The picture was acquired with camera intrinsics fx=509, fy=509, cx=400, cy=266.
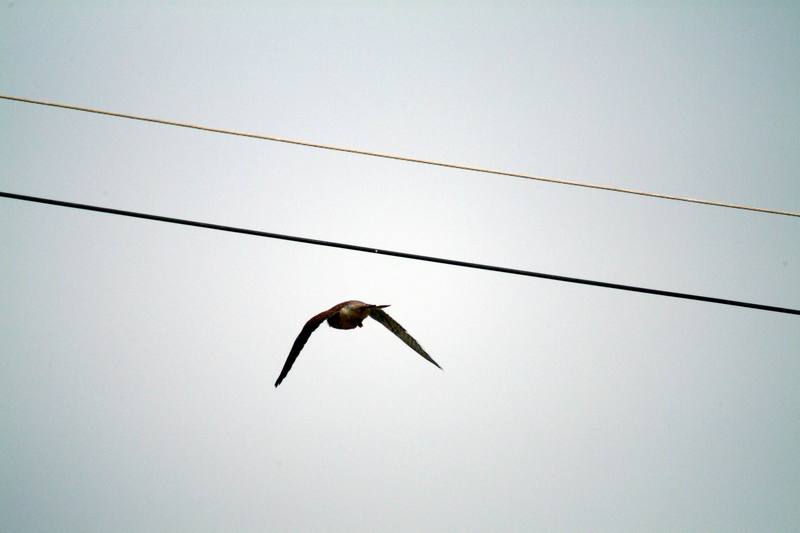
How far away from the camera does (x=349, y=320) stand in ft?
14.9

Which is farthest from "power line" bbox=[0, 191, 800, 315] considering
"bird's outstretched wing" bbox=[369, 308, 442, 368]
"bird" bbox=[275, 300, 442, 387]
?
"bird's outstretched wing" bbox=[369, 308, 442, 368]

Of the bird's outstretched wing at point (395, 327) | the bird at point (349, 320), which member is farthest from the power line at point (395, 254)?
the bird's outstretched wing at point (395, 327)

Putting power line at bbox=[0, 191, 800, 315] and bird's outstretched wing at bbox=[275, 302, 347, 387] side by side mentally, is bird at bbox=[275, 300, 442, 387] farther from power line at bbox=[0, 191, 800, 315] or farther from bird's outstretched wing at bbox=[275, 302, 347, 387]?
power line at bbox=[0, 191, 800, 315]

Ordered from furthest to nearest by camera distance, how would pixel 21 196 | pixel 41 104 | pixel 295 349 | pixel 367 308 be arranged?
pixel 295 349 < pixel 367 308 < pixel 41 104 < pixel 21 196

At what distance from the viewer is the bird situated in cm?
440

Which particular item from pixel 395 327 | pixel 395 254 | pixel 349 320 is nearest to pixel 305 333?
pixel 349 320

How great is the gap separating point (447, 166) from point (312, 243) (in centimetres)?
119

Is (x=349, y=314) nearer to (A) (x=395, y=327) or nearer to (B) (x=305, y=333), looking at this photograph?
(B) (x=305, y=333)

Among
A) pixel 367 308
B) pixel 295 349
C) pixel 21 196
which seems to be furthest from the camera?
pixel 295 349

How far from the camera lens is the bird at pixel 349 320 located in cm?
440

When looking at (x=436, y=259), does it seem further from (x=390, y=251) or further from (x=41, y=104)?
(x=41, y=104)

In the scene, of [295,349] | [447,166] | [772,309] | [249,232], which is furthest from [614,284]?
[295,349]

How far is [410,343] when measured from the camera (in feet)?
16.1

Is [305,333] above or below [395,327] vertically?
below
